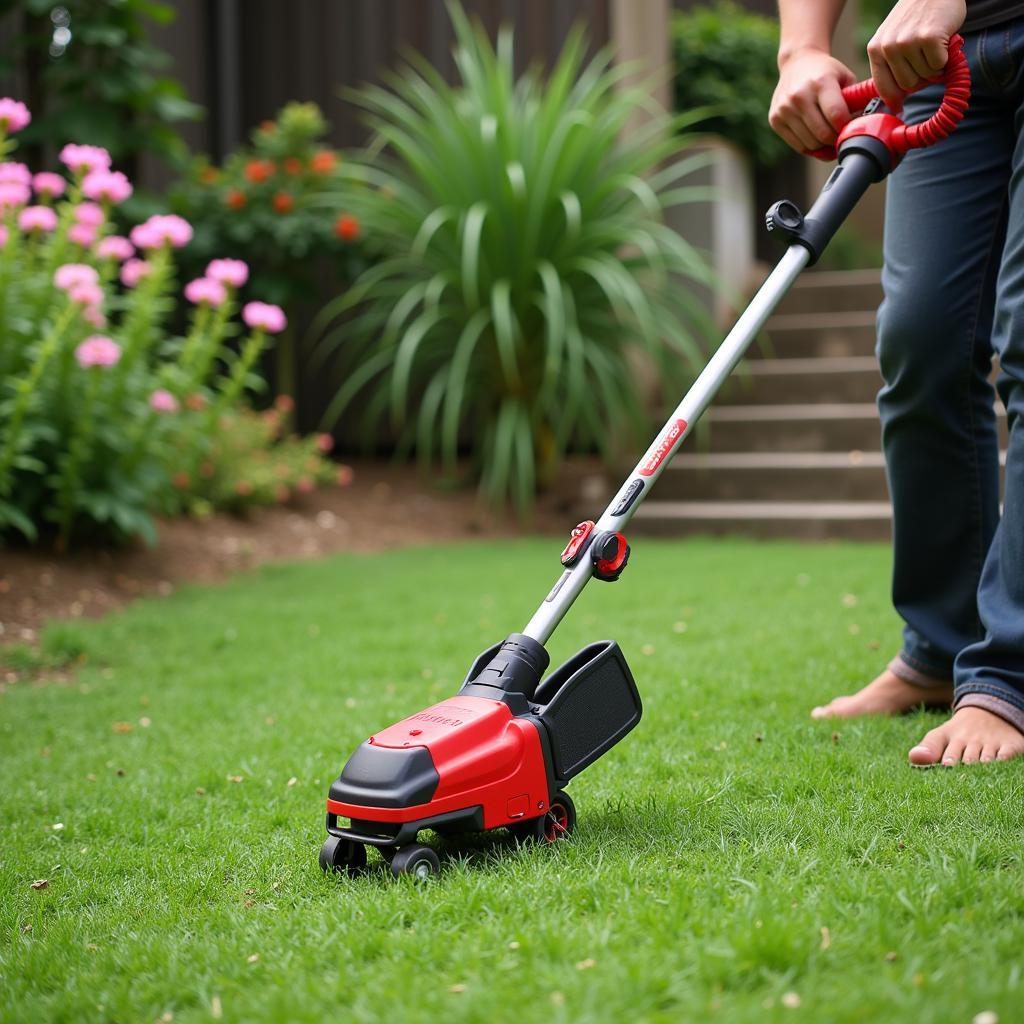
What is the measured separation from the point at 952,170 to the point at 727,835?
1.15m

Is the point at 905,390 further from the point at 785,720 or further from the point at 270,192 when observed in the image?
the point at 270,192

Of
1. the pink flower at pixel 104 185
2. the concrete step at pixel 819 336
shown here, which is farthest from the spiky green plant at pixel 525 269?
the pink flower at pixel 104 185

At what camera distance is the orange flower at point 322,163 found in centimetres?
636

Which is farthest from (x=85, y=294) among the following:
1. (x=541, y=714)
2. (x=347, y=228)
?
(x=541, y=714)

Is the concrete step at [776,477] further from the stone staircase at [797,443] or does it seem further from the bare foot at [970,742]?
the bare foot at [970,742]

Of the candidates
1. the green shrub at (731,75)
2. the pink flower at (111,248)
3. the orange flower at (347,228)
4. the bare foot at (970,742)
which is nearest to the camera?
the bare foot at (970,742)

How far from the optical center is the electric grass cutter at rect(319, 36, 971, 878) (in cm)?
158

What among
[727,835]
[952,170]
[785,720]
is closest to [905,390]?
[952,170]

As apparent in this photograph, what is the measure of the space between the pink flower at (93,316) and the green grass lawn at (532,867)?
1.35m

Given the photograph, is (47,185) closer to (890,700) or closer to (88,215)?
(88,215)

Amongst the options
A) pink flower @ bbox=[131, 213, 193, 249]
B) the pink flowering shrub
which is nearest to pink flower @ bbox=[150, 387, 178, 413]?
the pink flowering shrub

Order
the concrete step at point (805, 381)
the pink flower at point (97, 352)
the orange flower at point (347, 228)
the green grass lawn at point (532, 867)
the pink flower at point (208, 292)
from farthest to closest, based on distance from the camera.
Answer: the orange flower at point (347, 228), the concrete step at point (805, 381), the pink flower at point (208, 292), the pink flower at point (97, 352), the green grass lawn at point (532, 867)

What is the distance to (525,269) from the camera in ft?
18.5

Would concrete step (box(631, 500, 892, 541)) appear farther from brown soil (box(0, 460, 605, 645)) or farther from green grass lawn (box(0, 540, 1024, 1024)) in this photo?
green grass lawn (box(0, 540, 1024, 1024))
